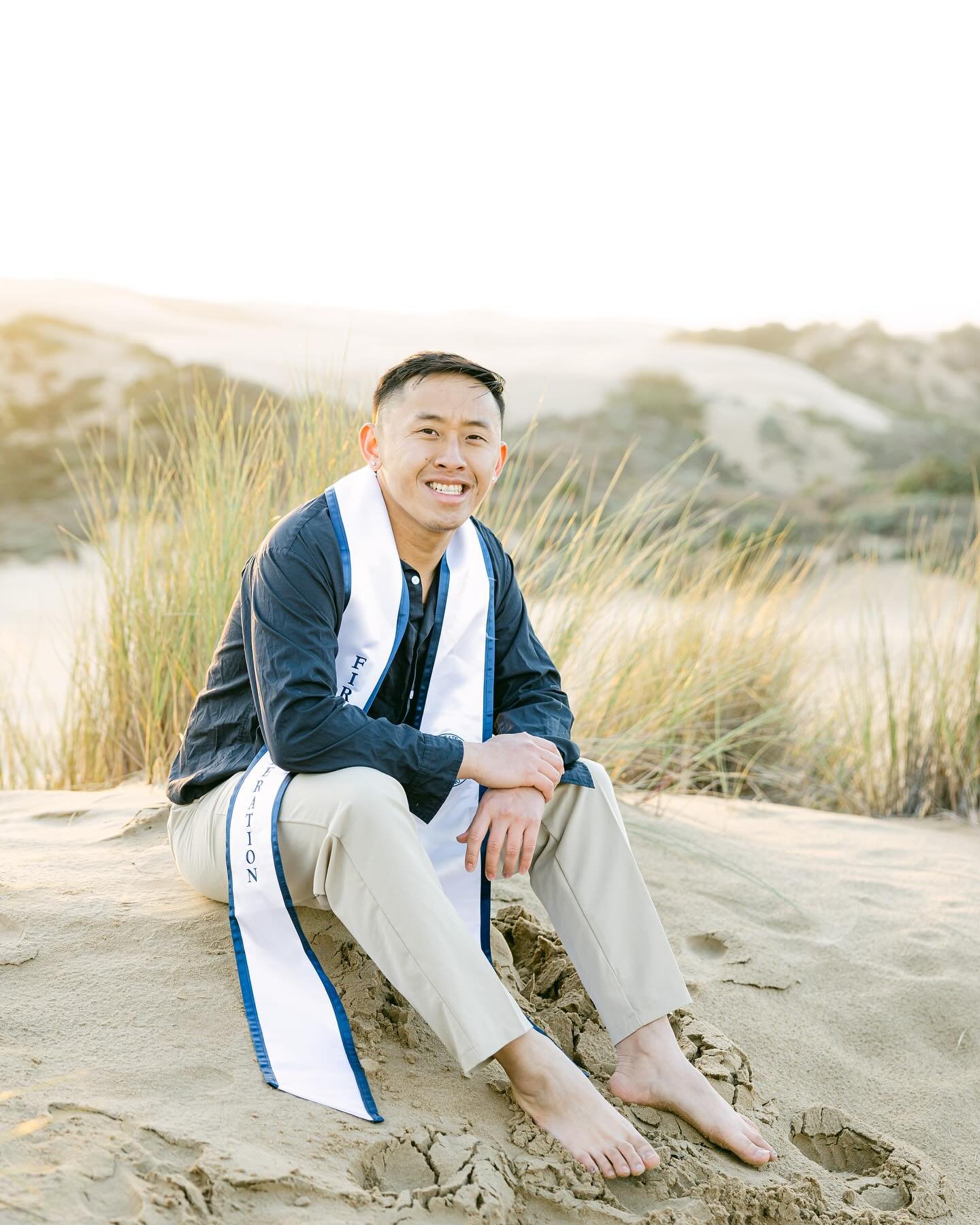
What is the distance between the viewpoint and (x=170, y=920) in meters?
2.47

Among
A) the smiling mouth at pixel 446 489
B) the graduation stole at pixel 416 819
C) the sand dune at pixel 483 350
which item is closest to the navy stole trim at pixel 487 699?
the graduation stole at pixel 416 819

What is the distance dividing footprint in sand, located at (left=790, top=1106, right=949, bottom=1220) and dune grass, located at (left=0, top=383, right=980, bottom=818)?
67.3 inches

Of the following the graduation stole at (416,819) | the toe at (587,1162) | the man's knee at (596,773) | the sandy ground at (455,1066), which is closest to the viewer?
the sandy ground at (455,1066)

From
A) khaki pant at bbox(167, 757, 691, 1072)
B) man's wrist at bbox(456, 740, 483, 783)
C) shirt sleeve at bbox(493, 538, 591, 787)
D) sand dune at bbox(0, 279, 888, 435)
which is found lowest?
khaki pant at bbox(167, 757, 691, 1072)

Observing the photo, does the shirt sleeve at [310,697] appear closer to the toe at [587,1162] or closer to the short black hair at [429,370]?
the short black hair at [429,370]

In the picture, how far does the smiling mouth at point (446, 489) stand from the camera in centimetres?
240

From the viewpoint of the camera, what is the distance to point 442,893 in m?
2.00

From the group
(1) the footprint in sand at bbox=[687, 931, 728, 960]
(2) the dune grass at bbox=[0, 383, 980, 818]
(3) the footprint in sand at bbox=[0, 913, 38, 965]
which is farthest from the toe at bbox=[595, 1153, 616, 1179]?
(2) the dune grass at bbox=[0, 383, 980, 818]

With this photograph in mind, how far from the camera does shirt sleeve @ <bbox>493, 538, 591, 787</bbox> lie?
2545 millimetres

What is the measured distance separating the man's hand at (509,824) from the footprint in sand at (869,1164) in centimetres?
77

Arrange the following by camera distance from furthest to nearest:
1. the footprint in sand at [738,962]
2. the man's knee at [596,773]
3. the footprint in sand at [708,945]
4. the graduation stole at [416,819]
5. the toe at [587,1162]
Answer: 1. the footprint in sand at [708,945]
2. the footprint in sand at [738,962]
3. the man's knee at [596,773]
4. the graduation stole at [416,819]
5. the toe at [587,1162]

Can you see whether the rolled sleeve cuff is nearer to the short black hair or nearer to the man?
the man

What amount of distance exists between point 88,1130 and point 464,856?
35.2 inches

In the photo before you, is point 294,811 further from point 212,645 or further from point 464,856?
point 212,645
